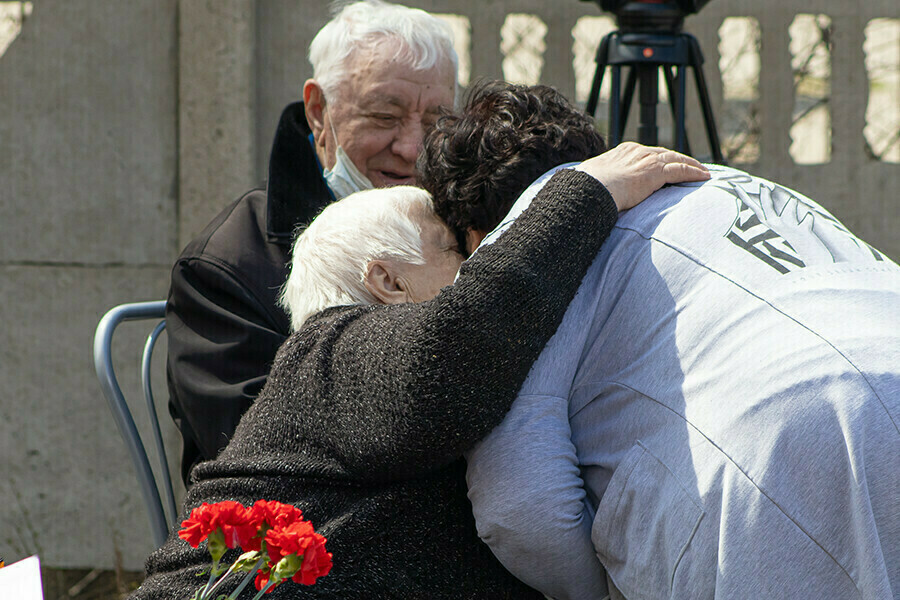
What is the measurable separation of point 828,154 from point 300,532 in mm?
2689

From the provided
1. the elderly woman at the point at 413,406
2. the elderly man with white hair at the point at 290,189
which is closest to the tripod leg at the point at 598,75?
the elderly man with white hair at the point at 290,189

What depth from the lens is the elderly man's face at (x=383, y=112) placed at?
7.11ft

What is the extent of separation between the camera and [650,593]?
3.54ft

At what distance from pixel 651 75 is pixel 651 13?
6.2 inches

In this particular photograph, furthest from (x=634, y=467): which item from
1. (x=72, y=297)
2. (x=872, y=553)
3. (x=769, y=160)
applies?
(x=72, y=297)

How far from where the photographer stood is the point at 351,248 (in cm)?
133

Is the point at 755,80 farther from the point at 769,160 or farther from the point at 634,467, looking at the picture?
the point at 634,467

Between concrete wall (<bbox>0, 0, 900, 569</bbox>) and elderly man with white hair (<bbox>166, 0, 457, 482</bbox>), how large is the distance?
806mm

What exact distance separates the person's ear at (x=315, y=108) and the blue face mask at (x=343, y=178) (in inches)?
3.6

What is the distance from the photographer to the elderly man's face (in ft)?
7.11

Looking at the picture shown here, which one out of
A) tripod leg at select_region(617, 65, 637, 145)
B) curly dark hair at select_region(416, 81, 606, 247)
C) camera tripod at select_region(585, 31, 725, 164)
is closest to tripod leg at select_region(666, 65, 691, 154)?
camera tripod at select_region(585, 31, 725, 164)

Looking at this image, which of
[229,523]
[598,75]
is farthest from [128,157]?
[229,523]

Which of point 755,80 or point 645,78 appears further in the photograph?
point 755,80

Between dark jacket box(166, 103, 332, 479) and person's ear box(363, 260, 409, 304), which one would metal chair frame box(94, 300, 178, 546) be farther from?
person's ear box(363, 260, 409, 304)
